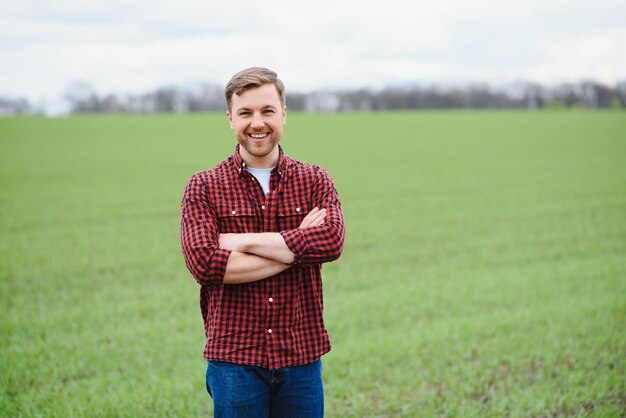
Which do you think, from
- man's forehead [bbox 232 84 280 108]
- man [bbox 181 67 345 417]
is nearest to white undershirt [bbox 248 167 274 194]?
man [bbox 181 67 345 417]

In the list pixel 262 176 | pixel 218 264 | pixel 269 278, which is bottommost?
pixel 269 278

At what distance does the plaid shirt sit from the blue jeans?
5 centimetres

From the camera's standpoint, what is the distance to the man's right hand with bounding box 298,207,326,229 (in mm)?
3035

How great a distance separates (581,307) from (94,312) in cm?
565

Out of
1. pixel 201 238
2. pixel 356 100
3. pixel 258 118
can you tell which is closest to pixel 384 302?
pixel 201 238

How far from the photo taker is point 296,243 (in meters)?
2.92

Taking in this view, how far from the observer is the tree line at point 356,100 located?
94500 millimetres

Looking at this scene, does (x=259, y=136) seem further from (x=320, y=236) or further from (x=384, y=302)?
(x=384, y=302)

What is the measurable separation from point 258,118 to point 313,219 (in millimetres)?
A: 544

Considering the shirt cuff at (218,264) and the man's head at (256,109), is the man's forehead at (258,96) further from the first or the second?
the shirt cuff at (218,264)

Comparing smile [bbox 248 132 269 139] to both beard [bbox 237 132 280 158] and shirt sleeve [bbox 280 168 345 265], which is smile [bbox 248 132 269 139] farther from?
shirt sleeve [bbox 280 168 345 265]

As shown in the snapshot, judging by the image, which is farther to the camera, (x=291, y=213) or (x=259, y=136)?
(x=291, y=213)

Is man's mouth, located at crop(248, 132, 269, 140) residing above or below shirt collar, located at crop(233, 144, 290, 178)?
above

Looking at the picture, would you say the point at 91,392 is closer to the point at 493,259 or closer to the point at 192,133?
the point at 493,259
